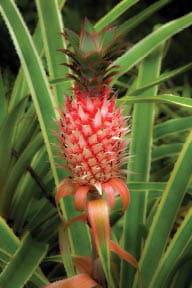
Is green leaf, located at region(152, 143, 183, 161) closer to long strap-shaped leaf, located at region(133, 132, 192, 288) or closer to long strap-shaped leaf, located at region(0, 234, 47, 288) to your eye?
long strap-shaped leaf, located at region(133, 132, 192, 288)

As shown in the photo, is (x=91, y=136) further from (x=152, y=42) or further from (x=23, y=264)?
(x=152, y=42)

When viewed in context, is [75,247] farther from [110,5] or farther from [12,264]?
[110,5]

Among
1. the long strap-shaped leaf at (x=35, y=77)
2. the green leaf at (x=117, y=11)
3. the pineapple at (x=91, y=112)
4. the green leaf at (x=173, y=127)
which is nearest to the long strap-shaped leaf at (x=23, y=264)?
the long strap-shaped leaf at (x=35, y=77)

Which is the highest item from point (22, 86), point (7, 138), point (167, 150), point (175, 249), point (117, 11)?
point (117, 11)

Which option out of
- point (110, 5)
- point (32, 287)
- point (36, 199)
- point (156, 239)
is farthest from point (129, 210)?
point (110, 5)

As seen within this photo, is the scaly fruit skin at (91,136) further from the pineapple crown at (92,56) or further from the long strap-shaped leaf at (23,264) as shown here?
the long strap-shaped leaf at (23,264)

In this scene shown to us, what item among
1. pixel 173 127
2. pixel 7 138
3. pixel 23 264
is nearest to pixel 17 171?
pixel 7 138
